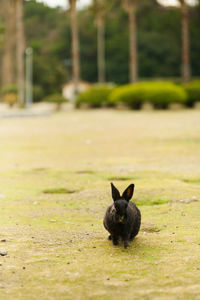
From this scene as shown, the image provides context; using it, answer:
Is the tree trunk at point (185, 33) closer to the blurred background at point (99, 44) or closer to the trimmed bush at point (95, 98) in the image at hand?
the trimmed bush at point (95, 98)

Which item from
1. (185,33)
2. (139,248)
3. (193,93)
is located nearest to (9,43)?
(185,33)

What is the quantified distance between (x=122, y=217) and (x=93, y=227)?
118cm

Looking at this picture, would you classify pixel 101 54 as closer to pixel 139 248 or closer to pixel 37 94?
pixel 37 94

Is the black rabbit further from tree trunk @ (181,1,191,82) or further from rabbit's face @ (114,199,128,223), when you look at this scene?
tree trunk @ (181,1,191,82)

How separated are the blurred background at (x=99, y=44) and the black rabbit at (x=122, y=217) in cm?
4984

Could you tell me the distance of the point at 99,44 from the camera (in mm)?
66062

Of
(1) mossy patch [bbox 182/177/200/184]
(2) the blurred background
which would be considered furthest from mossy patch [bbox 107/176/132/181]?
(2) the blurred background

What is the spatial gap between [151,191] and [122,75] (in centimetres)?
6363

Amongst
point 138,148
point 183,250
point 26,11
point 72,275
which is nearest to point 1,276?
point 72,275

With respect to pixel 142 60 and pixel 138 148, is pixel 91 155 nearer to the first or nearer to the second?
pixel 138 148

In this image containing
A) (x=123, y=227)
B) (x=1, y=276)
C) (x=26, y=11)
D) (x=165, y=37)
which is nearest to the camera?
(x=1, y=276)

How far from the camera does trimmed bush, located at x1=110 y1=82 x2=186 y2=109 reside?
115ft

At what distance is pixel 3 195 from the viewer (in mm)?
7930

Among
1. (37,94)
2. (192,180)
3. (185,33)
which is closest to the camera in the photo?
(192,180)
